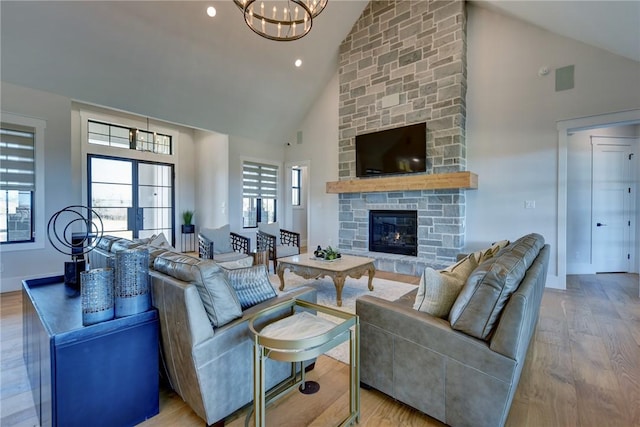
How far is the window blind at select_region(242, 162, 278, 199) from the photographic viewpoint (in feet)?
22.3

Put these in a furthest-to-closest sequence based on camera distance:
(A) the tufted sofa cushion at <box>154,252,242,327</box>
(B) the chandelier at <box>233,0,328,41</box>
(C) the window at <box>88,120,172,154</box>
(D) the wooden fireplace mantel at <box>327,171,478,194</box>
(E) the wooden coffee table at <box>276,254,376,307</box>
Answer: (C) the window at <box>88,120,172,154</box>, (D) the wooden fireplace mantel at <box>327,171,478,194</box>, (E) the wooden coffee table at <box>276,254,376,307</box>, (B) the chandelier at <box>233,0,328,41</box>, (A) the tufted sofa cushion at <box>154,252,242,327</box>

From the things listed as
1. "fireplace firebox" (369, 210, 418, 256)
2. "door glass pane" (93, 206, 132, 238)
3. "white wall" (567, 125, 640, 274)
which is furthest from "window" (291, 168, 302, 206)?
"white wall" (567, 125, 640, 274)

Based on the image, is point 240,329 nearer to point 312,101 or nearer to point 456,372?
point 456,372

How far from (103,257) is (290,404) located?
1.90m

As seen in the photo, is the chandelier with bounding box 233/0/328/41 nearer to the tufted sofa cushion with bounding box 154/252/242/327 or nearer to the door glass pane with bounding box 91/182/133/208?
the tufted sofa cushion with bounding box 154/252/242/327

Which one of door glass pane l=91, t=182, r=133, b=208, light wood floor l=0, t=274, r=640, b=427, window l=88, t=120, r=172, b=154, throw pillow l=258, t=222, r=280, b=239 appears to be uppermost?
window l=88, t=120, r=172, b=154

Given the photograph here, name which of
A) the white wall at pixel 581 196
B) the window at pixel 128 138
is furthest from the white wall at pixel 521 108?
the window at pixel 128 138

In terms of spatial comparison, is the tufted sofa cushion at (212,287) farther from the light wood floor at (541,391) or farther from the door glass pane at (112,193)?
the door glass pane at (112,193)

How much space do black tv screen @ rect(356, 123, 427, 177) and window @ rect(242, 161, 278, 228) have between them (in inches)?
99.9

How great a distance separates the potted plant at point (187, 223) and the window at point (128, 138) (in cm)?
156

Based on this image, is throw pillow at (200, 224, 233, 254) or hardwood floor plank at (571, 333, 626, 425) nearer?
hardwood floor plank at (571, 333, 626, 425)

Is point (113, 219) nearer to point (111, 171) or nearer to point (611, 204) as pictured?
point (111, 171)

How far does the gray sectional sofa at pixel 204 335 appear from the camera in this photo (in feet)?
4.65

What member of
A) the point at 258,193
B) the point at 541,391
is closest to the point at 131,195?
the point at 258,193
